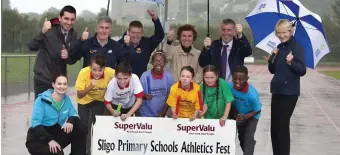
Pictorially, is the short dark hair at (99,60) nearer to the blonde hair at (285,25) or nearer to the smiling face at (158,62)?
the smiling face at (158,62)

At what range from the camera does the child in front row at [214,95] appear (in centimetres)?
716

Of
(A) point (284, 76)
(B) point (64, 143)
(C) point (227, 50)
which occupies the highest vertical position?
(C) point (227, 50)

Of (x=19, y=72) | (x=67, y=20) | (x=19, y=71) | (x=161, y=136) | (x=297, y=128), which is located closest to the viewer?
(x=161, y=136)

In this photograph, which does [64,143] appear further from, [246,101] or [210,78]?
[246,101]

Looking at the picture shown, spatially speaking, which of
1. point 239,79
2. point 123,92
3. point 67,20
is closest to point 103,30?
point 67,20

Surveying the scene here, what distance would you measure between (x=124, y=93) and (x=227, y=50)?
4.45ft

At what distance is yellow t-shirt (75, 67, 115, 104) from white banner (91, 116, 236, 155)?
19.3 inches

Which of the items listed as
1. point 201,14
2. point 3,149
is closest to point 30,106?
point 3,149

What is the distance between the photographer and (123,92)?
24.0ft

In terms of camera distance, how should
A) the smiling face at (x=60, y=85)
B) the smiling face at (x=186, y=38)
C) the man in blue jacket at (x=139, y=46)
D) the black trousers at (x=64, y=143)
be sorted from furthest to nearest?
1. the man in blue jacket at (x=139, y=46)
2. the smiling face at (x=186, y=38)
3. the smiling face at (x=60, y=85)
4. the black trousers at (x=64, y=143)

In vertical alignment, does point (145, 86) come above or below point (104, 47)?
below

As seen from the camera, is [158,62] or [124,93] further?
[158,62]

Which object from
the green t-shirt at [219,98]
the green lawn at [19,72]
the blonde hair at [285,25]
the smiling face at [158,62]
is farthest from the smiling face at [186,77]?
the green lawn at [19,72]

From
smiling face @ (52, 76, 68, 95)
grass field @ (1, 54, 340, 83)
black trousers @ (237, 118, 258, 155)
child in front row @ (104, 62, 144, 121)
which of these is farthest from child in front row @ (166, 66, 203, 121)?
grass field @ (1, 54, 340, 83)
